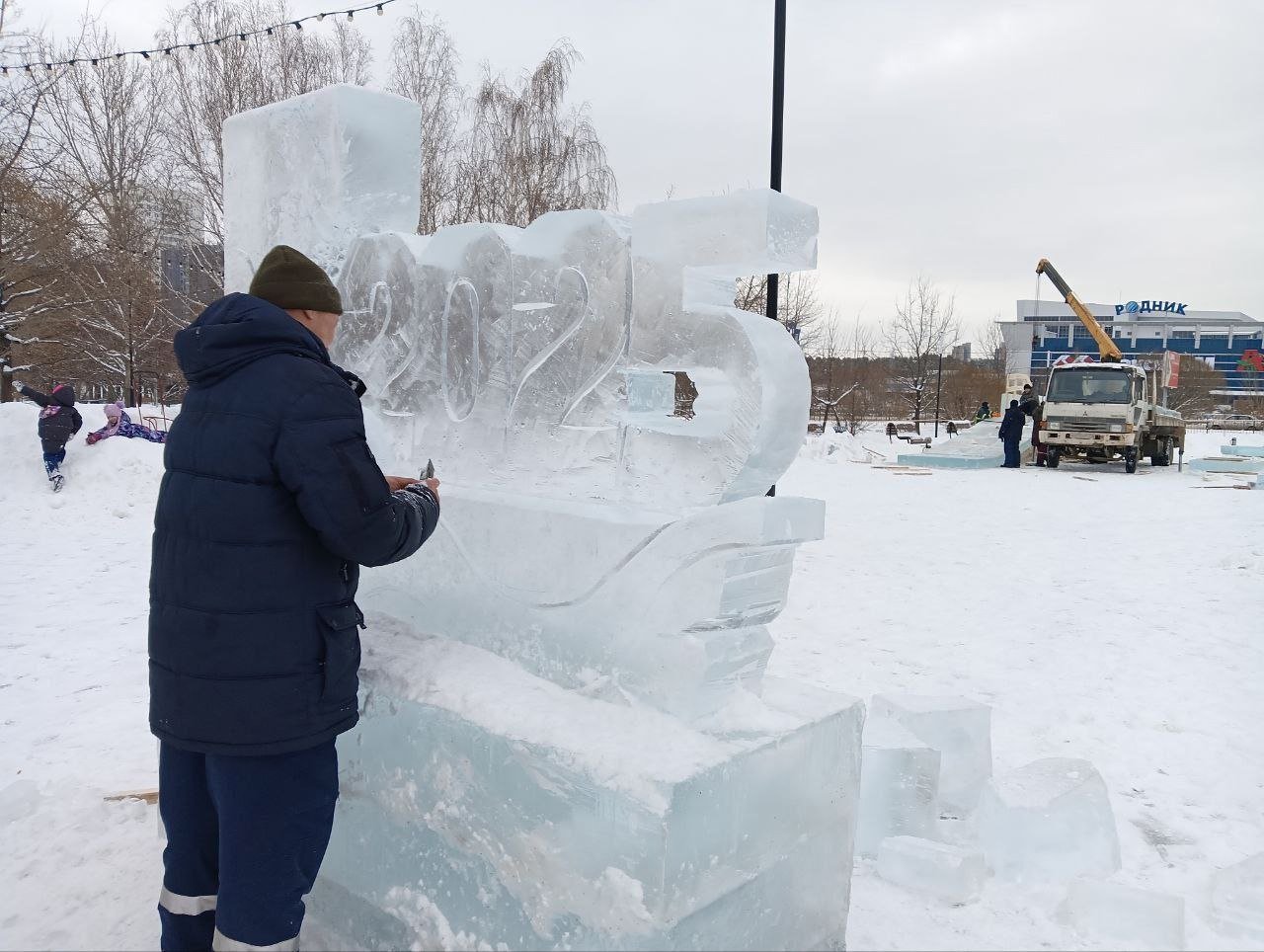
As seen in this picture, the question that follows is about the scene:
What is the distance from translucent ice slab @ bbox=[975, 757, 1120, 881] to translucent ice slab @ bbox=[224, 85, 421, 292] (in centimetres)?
288

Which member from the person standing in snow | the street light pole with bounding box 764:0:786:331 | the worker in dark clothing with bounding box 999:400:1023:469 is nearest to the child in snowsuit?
the person standing in snow

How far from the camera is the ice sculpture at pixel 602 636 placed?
1.90 metres

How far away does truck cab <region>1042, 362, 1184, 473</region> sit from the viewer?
16.6m

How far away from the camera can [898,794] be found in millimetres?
3068

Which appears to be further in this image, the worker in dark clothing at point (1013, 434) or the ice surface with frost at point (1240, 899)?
the worker in dark clothing at point (1013, 434)

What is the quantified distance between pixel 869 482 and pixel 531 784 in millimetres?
13170

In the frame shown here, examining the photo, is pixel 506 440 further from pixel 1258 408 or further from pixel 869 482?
pixel 1258 408

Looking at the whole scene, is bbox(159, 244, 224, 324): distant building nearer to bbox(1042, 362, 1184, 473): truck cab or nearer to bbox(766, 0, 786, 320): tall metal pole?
bbox(766, 0, 786, 320): tall metal pole

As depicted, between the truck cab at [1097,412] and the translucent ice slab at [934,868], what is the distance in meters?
16.0

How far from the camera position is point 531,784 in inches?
78.4

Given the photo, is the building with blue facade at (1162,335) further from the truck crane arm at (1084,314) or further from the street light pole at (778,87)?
the street light pole at (778,87)

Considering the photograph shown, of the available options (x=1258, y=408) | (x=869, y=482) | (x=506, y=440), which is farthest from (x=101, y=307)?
(x=1258, y=408)

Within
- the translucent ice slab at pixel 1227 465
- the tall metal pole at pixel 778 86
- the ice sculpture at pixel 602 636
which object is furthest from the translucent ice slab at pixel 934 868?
the translucent ice slab at pixel 1227 465

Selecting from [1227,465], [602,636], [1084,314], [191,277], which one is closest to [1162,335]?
[1084,314]
